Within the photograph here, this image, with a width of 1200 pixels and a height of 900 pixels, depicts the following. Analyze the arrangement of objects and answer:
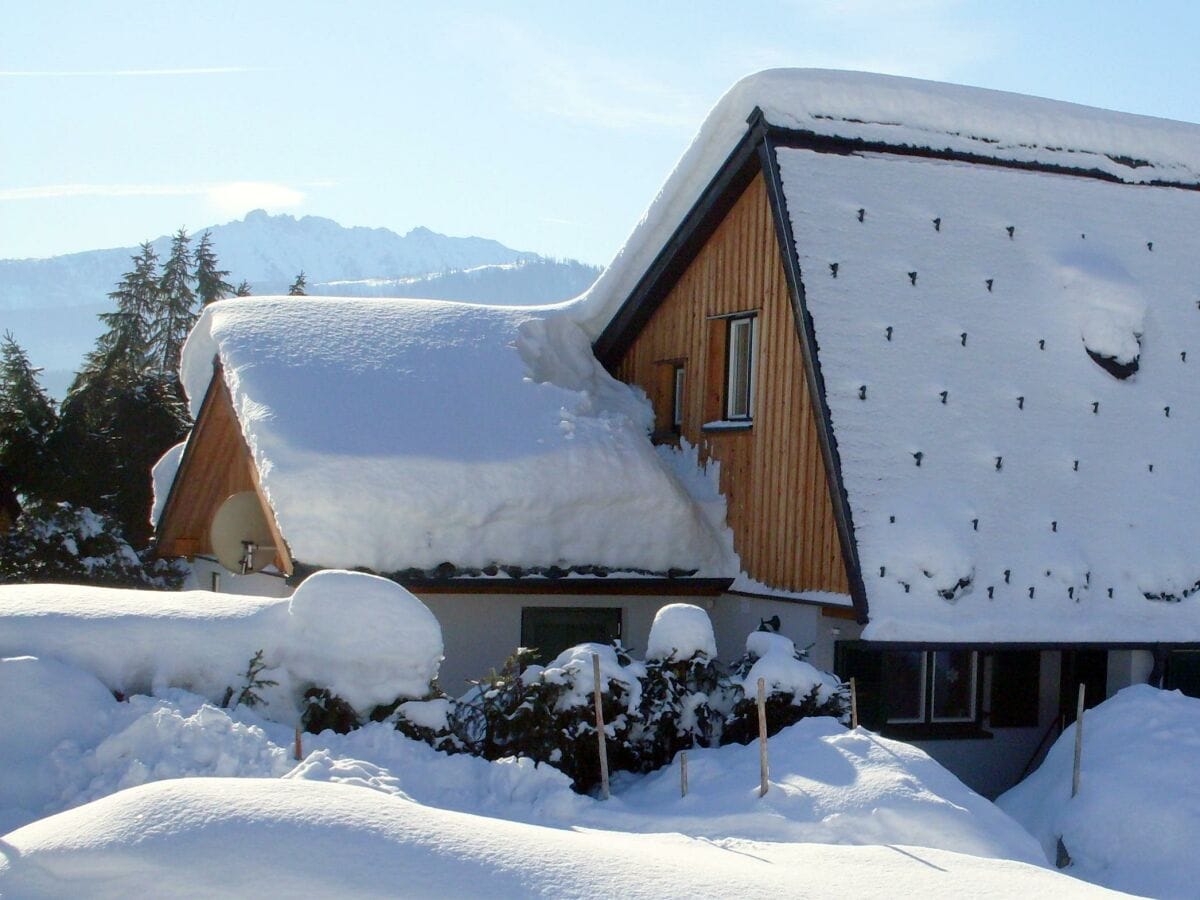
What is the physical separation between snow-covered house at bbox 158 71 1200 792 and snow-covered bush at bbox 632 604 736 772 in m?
1.11

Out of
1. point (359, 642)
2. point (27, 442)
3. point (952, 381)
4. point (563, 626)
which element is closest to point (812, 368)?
point (952, 381)

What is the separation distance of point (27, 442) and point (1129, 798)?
57.5 ft

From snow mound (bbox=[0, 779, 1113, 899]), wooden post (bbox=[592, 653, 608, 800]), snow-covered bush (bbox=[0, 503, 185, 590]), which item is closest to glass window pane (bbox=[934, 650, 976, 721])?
wooden post (bbox=[592, 653, 608, 800])

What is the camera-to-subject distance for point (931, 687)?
425 inches

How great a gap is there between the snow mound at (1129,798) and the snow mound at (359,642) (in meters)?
4.58

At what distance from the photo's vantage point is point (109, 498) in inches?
778

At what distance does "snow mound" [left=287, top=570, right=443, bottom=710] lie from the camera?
313 inches

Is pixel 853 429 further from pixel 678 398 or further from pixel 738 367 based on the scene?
pixel 678 398

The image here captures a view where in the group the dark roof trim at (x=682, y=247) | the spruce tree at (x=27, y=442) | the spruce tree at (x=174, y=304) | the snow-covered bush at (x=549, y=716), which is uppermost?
the spruce tree at (x=174, y=304)

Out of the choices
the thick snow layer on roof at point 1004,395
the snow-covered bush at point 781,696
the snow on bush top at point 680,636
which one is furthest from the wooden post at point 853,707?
the snow on bush top at point 680,636

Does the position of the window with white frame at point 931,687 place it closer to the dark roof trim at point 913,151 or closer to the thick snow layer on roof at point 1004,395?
the thick snow layer on roof at point 1004,395

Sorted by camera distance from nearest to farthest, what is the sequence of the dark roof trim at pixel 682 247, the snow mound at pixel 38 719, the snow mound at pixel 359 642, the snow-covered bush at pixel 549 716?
the snow mound at pixel 38 719, the snow mound at pixel 359 642, the snow-covered bush at pixel 549 716, the dark roof trim at pixel 682 247

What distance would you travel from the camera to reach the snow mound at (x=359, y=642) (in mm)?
7953

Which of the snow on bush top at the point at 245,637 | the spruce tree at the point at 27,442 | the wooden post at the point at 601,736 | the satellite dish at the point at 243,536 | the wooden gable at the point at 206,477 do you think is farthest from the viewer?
the spruce tree at the point at 27,442
